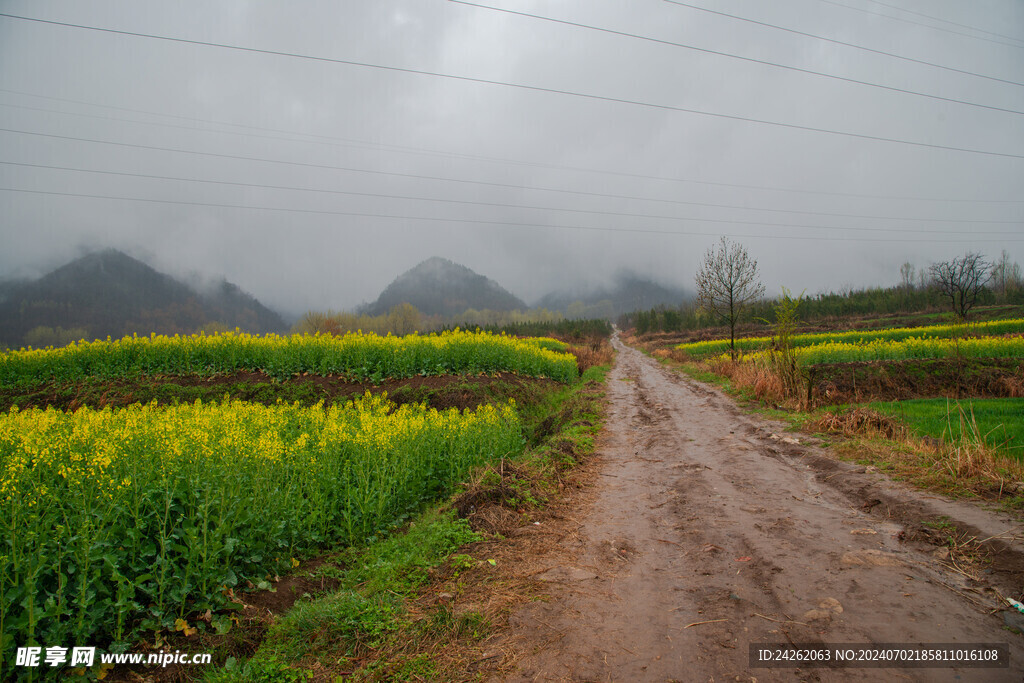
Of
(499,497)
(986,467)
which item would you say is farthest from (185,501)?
(986,467)

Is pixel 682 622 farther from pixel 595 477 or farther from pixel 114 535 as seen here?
pixel 114 535

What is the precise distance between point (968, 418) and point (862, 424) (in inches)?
97.6

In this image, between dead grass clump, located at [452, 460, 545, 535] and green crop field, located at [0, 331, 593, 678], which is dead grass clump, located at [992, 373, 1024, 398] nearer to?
green crop field, located at [0, 331, 593, 678]

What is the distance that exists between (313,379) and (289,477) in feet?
27.6

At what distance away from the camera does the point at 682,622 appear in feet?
9.82

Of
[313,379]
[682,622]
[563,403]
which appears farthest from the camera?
[563,403]

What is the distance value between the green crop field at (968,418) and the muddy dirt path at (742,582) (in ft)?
8.91

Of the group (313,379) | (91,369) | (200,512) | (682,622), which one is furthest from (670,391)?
(91,369)

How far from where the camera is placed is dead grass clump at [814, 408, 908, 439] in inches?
297

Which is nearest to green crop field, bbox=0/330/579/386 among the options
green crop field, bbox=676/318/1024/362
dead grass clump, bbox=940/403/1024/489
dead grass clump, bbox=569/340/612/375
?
dead grass clump, bbox=940/403/1024/489

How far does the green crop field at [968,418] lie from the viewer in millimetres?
6816

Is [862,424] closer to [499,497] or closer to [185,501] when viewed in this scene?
[499,497]

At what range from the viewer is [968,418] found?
848 centimetres

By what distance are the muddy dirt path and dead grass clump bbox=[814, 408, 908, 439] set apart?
2.05m
